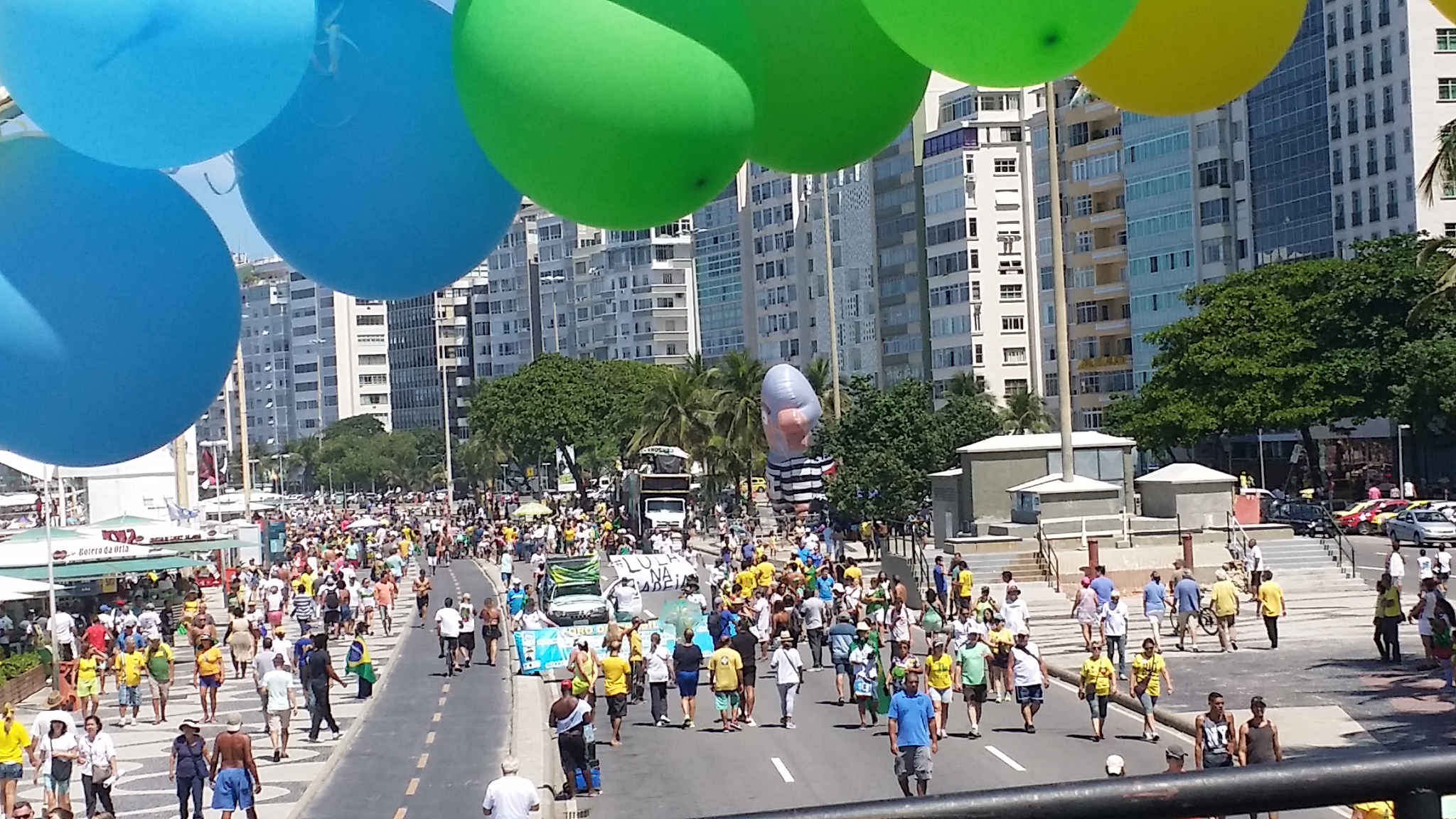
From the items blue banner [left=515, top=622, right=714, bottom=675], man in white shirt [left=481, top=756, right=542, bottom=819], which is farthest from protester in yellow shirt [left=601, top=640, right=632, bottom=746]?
man in white shirt [left=481, top=756, right=542, bottom=819]

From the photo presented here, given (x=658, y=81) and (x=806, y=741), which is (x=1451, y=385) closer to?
(x=806, y=741)

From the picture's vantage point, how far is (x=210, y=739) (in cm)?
2516

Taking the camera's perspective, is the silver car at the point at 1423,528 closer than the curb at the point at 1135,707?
No

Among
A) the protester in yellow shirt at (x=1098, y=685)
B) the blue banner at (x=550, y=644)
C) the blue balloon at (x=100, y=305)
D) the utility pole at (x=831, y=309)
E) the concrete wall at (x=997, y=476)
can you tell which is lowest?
the blue banner at (x=550, y=644)

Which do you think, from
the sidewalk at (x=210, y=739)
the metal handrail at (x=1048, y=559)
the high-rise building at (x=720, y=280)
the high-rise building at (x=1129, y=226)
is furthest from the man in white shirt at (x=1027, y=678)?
the high-rise building at (x=720, y=280)

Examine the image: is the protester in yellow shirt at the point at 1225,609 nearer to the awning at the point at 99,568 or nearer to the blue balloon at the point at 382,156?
the awning at the point at 99,568

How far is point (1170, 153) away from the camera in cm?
9094

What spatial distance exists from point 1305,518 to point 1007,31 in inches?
2016

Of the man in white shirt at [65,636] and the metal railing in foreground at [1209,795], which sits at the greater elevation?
the metal railing in foreground at [1209,795]

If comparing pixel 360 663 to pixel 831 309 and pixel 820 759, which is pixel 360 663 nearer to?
pixel 820 759

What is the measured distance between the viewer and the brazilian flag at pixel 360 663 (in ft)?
94.4

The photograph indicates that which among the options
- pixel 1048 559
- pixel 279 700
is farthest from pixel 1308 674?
pixel 279 700

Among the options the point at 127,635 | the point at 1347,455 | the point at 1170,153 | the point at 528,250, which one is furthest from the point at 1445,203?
the point at 528,250

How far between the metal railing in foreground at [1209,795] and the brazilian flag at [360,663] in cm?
2652
